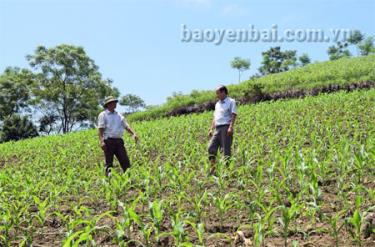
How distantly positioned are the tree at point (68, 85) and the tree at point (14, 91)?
72.1 inches

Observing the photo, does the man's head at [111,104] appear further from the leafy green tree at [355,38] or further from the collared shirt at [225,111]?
the leafy green tree at [355,38]

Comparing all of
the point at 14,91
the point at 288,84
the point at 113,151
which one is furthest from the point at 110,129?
the point at 14,91

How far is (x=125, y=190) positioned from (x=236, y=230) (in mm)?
2228

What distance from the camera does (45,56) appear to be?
43031 mm

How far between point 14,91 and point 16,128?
6.45m

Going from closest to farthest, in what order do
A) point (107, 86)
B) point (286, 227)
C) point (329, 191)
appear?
point (286, 227) < point (329, 191) < point (107, 86)

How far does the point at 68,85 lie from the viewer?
1720 inches

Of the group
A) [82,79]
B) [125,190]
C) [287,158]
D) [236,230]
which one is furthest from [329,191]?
[82,79]

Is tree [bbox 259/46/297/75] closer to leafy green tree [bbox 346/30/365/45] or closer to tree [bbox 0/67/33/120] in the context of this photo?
leafy green tree [bbox 346/30/365/45]

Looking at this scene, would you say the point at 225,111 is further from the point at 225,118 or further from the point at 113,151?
the point at 113,151

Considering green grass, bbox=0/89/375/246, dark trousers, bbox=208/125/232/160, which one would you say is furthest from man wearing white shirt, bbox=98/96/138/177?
dark trousers, bbox=208/125/232/160

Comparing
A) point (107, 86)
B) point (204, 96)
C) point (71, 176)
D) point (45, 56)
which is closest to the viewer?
point (71, 176)

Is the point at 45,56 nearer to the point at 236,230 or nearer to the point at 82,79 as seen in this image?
the point at 82,79

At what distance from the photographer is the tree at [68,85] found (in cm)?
4309
